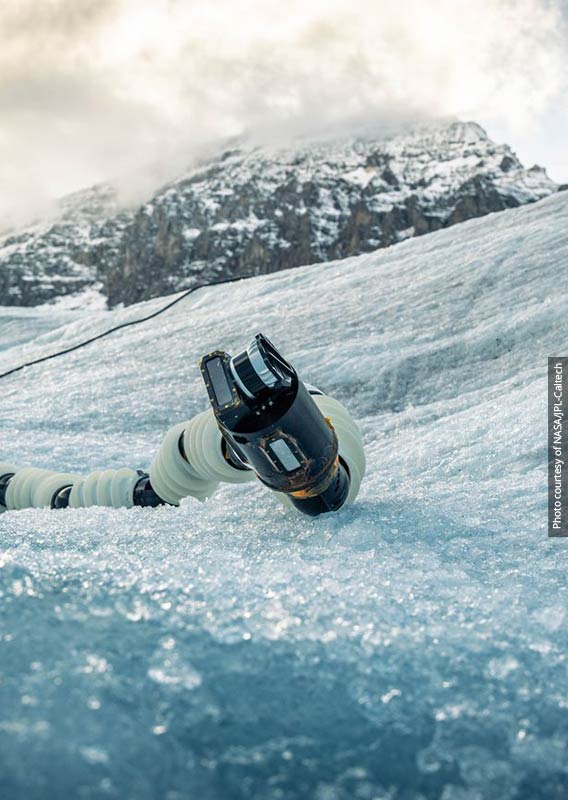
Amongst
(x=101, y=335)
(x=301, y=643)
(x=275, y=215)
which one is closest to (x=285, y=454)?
(x=301, y=643)

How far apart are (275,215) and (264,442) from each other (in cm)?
13017

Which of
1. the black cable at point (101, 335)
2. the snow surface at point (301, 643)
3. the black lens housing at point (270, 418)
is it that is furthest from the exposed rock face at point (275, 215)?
the black lens housing at point (270, 418)

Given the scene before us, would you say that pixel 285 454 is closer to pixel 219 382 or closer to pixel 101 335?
pixel 219 382

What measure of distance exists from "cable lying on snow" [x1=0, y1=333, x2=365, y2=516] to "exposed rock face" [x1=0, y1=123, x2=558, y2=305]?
379 feet

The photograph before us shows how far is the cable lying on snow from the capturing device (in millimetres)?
1868

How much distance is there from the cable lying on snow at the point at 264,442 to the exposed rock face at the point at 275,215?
116m

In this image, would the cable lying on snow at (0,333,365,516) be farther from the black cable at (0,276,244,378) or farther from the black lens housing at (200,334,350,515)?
the black cable at (0,276,244,378)

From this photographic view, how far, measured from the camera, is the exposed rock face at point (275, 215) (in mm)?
120688

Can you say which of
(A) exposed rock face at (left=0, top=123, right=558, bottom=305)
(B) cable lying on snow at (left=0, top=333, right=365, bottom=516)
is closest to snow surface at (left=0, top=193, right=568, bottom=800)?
(B) cable lying on snow at (left=0, top=333, right=365, bottom=516)

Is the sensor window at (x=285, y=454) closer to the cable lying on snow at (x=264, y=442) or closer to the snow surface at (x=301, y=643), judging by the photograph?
the cable lying on snow at (x=264, y=442)

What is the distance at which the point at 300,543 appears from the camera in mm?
1870

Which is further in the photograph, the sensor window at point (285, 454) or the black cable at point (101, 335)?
the black cable at point (101, 335)

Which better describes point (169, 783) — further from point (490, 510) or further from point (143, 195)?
point (143, 195)

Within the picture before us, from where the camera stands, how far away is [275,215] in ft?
416
